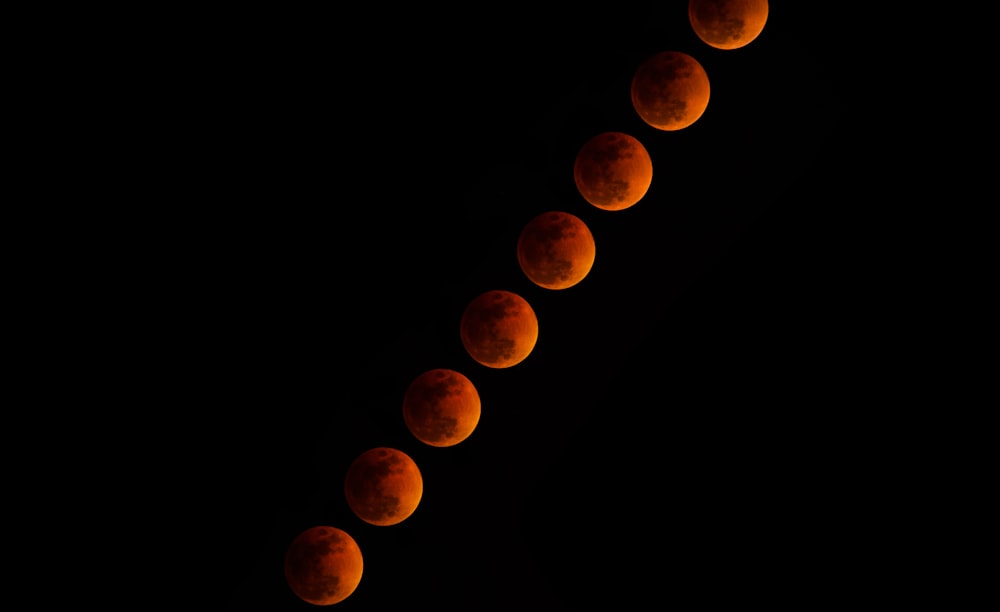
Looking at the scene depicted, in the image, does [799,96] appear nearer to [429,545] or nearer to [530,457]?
[530,457]

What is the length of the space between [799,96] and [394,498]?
894 mm

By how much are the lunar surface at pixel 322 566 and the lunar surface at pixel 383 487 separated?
0.18 ft

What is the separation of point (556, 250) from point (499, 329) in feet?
0.47

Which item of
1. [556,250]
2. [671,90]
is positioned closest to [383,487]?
[556,250]

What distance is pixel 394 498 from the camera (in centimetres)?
135

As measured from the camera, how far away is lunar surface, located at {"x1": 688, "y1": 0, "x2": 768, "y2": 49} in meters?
1.35

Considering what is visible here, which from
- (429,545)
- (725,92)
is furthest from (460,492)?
(725,92)

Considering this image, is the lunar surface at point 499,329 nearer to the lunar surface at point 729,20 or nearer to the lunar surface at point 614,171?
the lunar surface at point 614,171

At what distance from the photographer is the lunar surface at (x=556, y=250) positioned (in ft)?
4.47

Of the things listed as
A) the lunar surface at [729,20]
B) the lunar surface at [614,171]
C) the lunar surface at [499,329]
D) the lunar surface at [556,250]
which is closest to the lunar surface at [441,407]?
the lunar surface at [499,329]

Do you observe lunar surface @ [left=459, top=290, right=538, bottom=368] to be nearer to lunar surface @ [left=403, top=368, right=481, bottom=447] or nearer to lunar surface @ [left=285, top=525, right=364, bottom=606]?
lunar surface @ [left=403, top=368, right=481, bottom=447]

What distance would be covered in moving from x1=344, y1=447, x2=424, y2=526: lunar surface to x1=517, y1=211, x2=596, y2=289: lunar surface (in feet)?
1.11

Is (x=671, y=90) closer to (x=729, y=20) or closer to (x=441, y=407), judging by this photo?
(x=729, y=20)

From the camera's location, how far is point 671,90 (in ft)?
4.46
